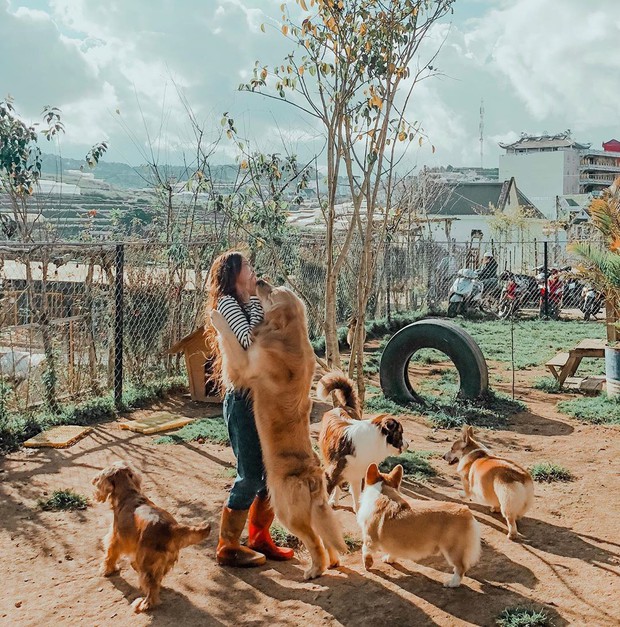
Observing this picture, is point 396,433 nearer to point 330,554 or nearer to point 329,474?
point 329,474

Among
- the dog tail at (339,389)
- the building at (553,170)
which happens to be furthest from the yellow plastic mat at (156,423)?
the building at (553,170)

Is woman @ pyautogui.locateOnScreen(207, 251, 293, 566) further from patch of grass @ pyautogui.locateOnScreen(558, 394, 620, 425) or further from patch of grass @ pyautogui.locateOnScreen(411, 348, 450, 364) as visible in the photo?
patch of grass @ pyautogui.locateOnScreen(411, 348, 450, 364)

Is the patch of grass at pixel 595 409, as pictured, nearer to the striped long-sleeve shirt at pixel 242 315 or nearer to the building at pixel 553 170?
the striped long-sleeve shirt at pixel 242 315

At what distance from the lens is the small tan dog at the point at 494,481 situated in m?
4.78

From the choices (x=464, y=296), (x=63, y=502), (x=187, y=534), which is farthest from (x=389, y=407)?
(x=464, y=296)

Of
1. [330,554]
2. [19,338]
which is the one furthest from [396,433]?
[19,338]

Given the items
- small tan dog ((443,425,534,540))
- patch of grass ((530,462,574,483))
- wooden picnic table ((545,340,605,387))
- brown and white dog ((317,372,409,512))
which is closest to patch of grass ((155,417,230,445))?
brown and white dog ((317,372,409,512))

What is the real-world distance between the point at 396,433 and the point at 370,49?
366cm

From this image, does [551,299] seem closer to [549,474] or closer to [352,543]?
[549,474]

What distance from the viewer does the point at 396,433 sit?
5230mm

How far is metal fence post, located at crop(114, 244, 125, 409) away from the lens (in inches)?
335

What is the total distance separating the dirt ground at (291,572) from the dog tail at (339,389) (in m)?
0.77

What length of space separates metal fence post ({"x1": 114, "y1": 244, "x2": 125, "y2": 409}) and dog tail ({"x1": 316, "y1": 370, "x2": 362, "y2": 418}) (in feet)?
11.1

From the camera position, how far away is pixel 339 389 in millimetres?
5906
